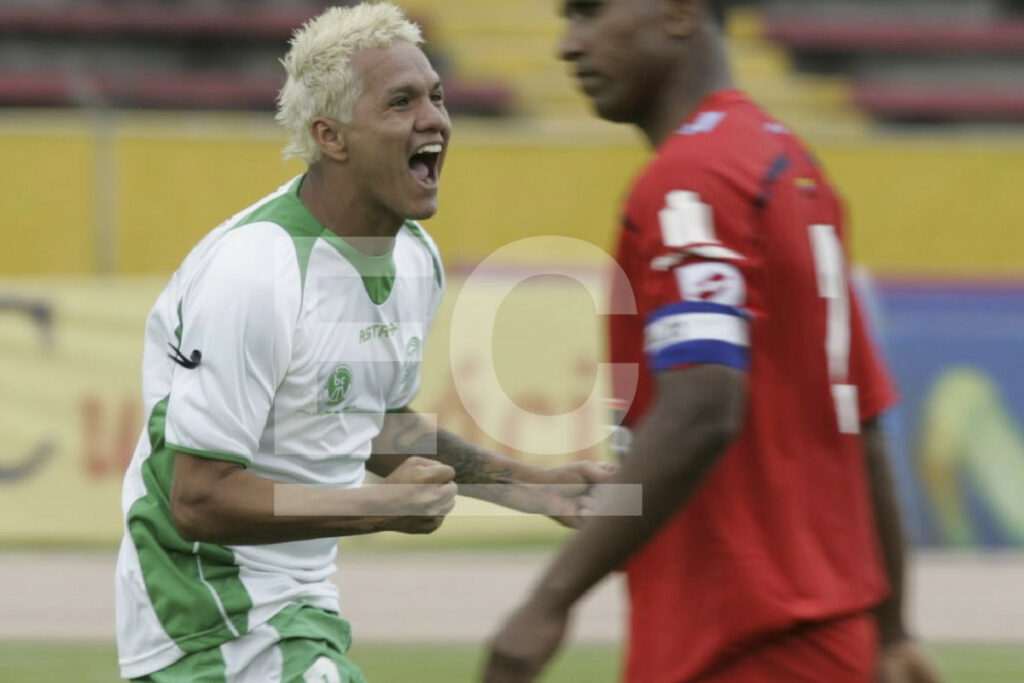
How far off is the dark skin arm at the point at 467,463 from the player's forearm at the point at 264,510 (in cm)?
68

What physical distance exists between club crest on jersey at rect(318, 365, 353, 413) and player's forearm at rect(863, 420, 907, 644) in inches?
52.6

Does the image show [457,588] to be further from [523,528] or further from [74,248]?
[74,248]

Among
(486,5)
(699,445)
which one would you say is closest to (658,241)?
(699,445)

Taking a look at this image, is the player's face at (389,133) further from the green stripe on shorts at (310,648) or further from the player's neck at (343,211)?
the green stripe on shorts at (310,648)

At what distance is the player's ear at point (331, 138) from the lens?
420cm

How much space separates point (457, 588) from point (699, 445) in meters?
7.33

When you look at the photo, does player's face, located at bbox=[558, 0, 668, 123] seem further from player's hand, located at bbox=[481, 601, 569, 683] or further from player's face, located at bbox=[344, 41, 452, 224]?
player's face, located at bbox=[344, 41, 452, 224]

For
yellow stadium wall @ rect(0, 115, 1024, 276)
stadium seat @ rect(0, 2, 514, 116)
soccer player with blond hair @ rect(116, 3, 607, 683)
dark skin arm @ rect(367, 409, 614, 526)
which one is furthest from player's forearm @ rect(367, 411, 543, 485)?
stadium seat @ rect(0, 2, 514, 116)

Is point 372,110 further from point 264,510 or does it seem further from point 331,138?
point 264,510

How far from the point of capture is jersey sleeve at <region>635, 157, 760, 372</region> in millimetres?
2818

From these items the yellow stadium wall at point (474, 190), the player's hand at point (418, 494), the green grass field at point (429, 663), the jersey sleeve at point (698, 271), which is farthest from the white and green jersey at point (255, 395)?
the yellow stadium wall at point (474, 190)

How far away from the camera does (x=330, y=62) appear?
4199mm

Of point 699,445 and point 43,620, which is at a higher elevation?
point 699,445

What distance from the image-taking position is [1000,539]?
11109 millimetres
